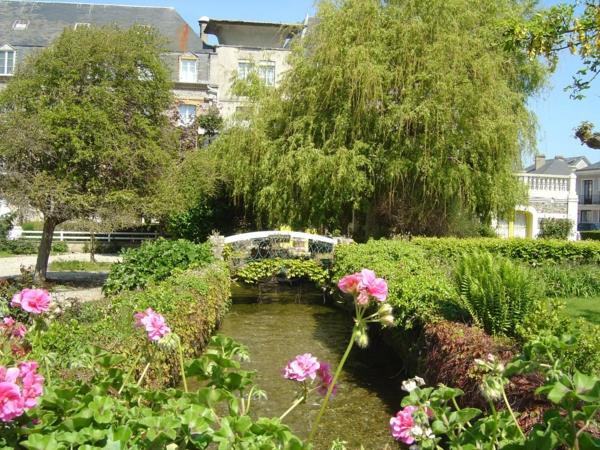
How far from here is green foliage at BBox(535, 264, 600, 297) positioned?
11.6 m

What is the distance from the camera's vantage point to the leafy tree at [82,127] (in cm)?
1415

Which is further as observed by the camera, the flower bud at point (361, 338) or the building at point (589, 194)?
the building at point (589, 194)

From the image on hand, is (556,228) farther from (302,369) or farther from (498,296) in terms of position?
(302,369)

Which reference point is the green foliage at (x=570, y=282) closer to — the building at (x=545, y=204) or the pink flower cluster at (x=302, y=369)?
the pink flower cluster at (x=302, y=369)

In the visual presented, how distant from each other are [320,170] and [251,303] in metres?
3.99

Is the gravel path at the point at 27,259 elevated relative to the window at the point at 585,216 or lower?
lower

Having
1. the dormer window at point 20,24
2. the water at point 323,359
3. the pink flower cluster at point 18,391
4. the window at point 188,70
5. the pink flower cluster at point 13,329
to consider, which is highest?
the dormer window at point 20,24

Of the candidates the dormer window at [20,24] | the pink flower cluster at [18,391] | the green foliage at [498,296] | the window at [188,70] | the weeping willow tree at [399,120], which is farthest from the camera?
the dormer window at [20,24]

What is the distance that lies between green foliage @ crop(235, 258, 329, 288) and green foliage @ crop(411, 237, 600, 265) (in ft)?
9.35

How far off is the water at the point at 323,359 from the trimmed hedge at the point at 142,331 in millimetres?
1104

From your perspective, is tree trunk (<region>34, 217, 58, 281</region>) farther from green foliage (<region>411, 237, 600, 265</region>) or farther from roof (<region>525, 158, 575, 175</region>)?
roof (<region>525, 158, 575, 175</region>)

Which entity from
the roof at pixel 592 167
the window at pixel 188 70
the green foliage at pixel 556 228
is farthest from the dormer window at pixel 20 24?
the roof at pixel 592 167

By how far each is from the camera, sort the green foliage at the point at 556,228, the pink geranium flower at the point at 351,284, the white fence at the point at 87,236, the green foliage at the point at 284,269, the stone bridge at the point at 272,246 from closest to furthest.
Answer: the pink geranium flower at the point at 351,284 → the green foliage at the point at 284,269 → the stone bridge at the point at 272,246 → the green foliage at the point at 556,228 → the white fence at the point at 87,236

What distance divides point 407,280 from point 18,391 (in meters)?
A: 6.68
